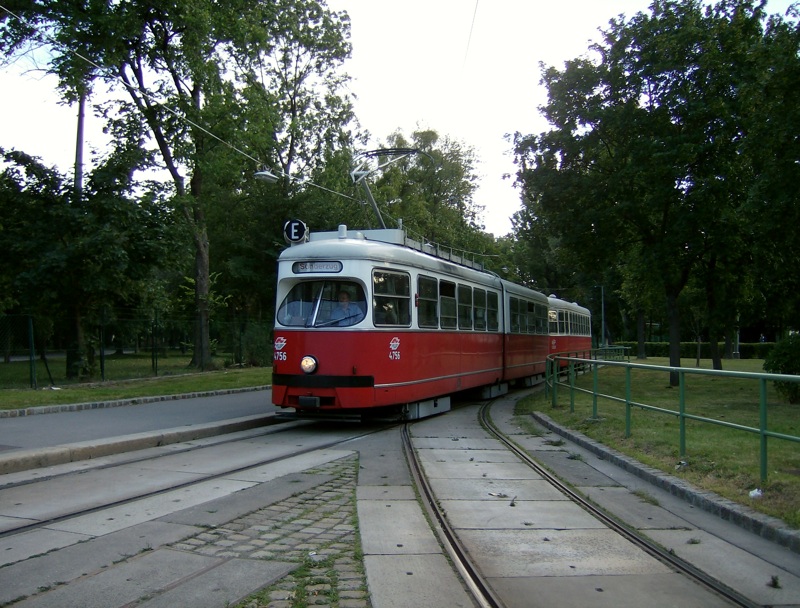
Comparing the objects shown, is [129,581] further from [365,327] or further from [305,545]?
[365,327]

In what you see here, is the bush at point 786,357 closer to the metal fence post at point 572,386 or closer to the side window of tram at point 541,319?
the metal fence post at point 572,386

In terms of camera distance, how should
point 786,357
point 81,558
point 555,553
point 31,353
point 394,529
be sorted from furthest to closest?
point 31,353
point 786,357
point 394,529
point 555,553
point 81,558

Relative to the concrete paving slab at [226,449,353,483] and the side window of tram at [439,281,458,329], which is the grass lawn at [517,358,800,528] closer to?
the side window of tram at [439,281,458,329]

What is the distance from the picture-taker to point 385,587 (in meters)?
4.49

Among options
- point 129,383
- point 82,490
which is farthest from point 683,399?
point 129,383

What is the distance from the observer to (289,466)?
881cm

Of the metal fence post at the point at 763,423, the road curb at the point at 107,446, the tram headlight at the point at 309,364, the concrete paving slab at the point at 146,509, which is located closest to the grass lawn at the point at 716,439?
the metal fence post at the point at 763,423

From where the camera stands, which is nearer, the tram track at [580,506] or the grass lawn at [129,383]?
the tram track at [580,506]

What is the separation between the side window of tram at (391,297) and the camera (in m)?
12.0

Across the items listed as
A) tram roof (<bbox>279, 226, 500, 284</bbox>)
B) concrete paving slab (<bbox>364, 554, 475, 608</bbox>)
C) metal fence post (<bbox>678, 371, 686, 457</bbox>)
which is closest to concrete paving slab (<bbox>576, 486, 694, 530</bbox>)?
metal fence post (<bbox>678, 371, 686, 457</bbox>)

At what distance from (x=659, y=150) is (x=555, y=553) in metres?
16.1

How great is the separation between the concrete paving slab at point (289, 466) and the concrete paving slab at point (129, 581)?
9.27 feet

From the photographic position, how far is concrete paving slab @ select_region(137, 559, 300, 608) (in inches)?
165

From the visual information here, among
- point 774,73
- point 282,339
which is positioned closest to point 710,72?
point 774,73
